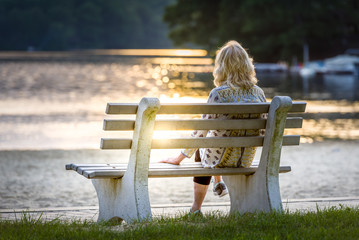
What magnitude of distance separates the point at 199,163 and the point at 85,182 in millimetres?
4995

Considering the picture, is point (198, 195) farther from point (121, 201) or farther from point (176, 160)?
point (121, 201)

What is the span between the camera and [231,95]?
5.54 m

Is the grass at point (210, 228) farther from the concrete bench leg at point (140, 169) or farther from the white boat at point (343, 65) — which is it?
the white boat at point (343, 65)

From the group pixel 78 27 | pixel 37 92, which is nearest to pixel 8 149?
pixel 37 92

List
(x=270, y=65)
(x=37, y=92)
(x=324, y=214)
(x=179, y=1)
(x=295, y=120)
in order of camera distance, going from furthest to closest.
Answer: (x=179, y=1) → (x=270, y=65) → (x=37, y=92) → (x=295, y=120) → (x=324, y=214)

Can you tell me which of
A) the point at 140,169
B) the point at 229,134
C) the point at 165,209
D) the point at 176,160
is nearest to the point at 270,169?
the point at 229,134

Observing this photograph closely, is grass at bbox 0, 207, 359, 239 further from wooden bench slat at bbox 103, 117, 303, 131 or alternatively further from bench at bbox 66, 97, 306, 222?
wooden bench slat at bbox 103, 117, 303, 131

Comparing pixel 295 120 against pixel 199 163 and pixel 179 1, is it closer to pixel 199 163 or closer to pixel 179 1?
pixel 199 163

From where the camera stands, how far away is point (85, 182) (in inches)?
412

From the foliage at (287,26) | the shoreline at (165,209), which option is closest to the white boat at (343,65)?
the foliage at (287,26)

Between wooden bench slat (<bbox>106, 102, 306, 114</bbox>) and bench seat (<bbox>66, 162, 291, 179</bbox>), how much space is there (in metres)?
0.44

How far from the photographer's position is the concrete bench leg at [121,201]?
512 centimetres

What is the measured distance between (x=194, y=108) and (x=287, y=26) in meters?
73.7

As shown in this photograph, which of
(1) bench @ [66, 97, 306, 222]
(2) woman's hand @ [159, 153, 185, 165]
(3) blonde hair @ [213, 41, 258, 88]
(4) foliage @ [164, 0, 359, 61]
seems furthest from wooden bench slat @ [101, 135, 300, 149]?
(4) foliage @ [164, 0, 359, 61]
